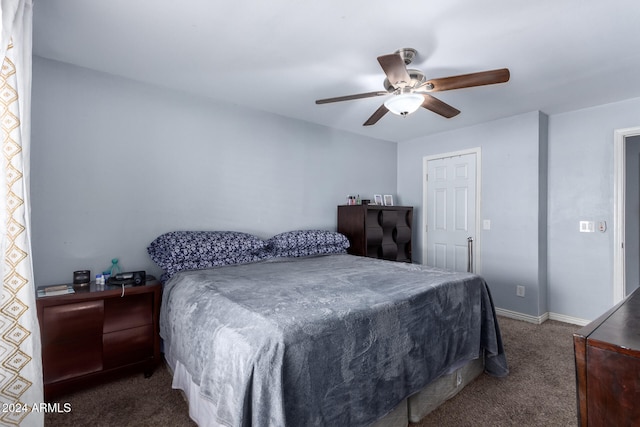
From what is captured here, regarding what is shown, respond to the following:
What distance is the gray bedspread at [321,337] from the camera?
1.20m

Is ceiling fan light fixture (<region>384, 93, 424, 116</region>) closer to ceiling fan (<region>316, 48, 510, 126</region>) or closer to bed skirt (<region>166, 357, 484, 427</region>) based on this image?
ceiling fan (<region>316, 48, 510, 126</region>)

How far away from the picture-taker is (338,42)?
6.78 ft

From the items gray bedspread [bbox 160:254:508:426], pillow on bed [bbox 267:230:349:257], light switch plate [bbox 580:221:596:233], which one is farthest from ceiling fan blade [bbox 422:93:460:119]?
light switch plate [bbox 580:221:596:233]

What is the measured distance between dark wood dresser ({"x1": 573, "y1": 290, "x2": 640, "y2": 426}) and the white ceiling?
173cm

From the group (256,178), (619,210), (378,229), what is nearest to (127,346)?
(256,178)

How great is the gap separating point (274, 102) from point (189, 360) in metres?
2.50

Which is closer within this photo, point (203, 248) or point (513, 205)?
point (203, 248)

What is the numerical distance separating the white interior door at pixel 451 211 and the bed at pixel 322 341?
6.40 ft

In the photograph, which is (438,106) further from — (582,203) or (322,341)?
(582,203)

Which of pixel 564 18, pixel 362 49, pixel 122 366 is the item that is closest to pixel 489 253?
pixel 564 18

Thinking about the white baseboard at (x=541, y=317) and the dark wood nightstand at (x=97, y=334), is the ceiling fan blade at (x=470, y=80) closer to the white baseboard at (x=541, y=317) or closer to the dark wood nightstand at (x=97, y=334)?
the dark wood nightstand at (x=97, y=334)

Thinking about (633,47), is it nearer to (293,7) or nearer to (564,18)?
(564,18)

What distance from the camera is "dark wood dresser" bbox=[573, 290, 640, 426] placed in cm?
70

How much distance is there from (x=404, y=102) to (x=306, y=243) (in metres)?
1.81
